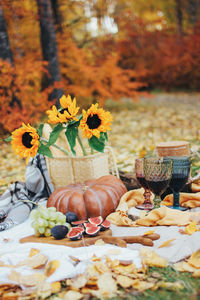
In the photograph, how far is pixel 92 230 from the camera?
248cm

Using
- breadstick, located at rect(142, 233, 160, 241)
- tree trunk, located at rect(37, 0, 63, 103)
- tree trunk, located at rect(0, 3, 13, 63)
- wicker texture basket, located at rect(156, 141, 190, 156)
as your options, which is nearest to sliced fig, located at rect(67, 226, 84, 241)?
breadstick, located at rect(142, 233, 160, 241)

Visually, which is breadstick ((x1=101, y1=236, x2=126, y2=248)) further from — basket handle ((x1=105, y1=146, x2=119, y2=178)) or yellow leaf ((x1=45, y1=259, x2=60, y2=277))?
basket handle ((x1=105, y1=146, x2=119, y2=178))

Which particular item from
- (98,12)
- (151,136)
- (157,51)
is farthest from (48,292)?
(157,51)

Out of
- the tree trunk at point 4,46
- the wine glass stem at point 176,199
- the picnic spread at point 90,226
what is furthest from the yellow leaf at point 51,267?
the tree trunk at point 4,46

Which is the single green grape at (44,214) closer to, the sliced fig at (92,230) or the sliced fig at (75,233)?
the sliced fig at (75,233)

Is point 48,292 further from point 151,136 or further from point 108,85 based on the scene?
point 108,85

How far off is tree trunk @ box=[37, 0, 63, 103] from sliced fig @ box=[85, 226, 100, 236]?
602cm

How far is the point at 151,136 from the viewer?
7.20 metres

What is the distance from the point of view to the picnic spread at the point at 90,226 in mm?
2035

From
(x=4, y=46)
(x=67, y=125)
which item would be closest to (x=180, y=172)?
(x=67, y=125)

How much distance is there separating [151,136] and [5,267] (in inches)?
211

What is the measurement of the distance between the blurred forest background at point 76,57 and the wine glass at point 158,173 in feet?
3.99

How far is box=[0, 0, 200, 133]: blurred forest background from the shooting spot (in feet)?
24.1

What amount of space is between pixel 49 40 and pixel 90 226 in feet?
21.7
